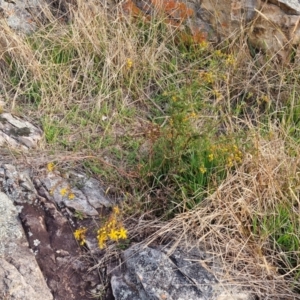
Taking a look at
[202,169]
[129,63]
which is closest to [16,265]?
[202,169]

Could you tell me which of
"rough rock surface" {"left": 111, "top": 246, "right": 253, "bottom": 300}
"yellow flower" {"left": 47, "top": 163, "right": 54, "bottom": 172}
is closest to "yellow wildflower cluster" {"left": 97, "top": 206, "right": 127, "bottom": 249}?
"rough rock surface" {"left": 111, "top": 246, "right": 253, "bottom": 300}

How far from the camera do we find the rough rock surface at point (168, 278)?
78.1 inches

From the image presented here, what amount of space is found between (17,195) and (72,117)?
75 centimetres

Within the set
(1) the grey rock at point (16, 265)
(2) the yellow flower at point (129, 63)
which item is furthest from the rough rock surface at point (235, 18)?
(1) the grey rock at point (16, 265)

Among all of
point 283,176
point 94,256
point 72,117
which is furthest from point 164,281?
point 72,117

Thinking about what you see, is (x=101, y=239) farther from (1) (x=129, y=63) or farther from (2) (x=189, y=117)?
(1) (x=129, y=63)

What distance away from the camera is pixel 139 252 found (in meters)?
2.14

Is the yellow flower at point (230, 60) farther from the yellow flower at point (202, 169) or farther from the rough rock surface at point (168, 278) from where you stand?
the rough rock surface at point (168, 278)

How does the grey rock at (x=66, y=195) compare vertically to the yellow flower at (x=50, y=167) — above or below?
below

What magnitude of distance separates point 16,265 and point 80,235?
0.29 m

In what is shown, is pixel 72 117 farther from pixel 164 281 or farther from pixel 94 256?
pixel 164 281

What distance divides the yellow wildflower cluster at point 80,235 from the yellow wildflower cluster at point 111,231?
8 centimetres

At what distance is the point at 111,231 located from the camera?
6.79 feet

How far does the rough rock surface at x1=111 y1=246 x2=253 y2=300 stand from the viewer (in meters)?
1.98
